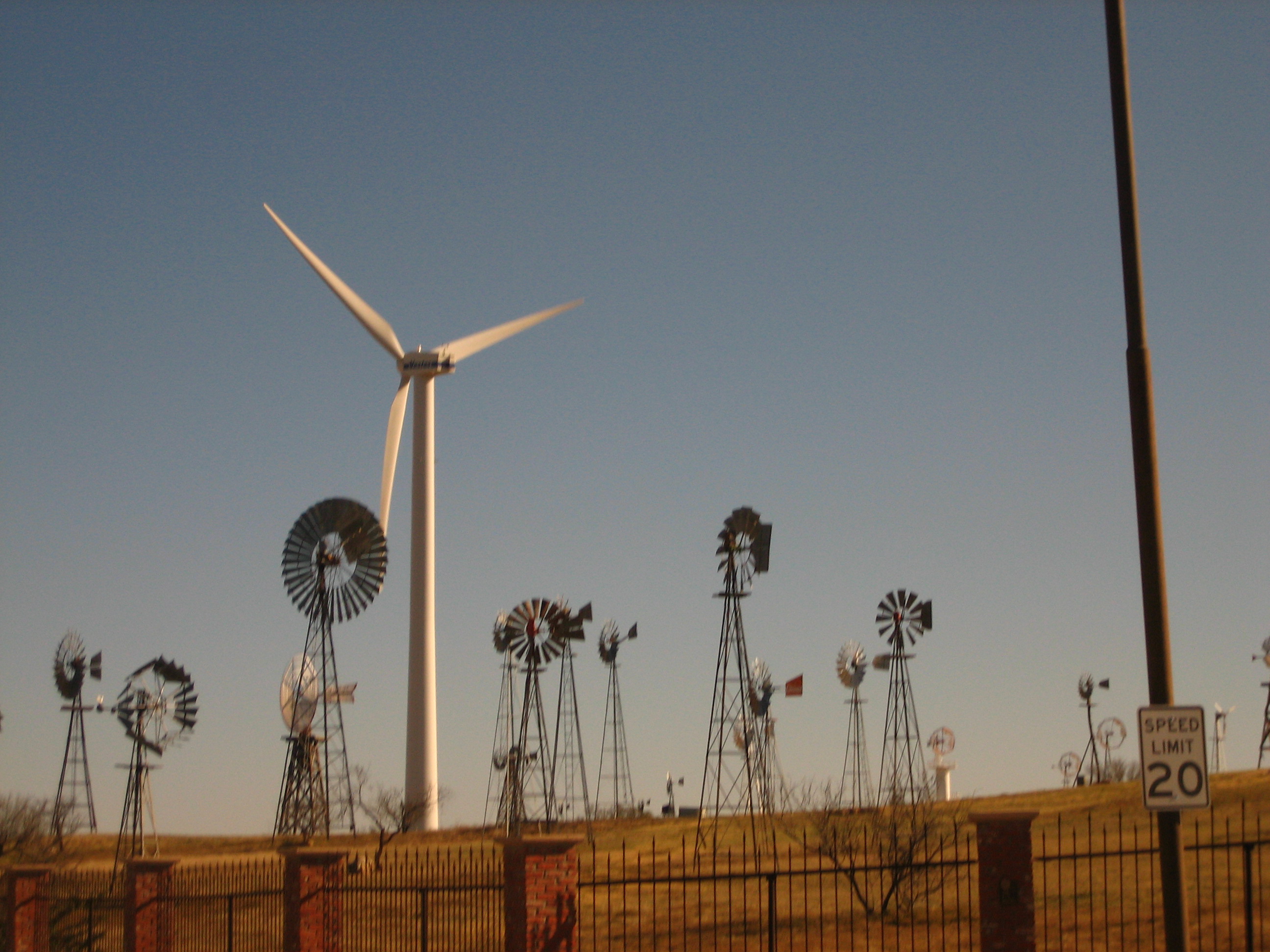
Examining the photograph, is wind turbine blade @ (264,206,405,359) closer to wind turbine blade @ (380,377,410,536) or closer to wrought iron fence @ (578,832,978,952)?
wind turbine blade @ (380,377,410,536)

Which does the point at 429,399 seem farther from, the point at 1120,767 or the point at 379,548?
the point at 1120,767

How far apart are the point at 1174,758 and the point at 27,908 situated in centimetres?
2183

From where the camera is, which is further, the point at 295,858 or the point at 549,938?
the point at 295,858

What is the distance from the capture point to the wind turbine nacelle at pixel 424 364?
6412cm

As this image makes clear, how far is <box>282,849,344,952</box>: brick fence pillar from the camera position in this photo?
905 inches

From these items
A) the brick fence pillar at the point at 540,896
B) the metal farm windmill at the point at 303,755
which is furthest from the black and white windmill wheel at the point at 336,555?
the brick fence pillar at the point at 540,896

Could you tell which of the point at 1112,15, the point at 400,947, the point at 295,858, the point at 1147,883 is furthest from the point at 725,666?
the point at 1112,15

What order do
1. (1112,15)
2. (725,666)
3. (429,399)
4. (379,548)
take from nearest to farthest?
(1112,15)
(725,666)
(379,548)
(429,399)

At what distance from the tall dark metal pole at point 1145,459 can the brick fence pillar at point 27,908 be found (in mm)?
21222

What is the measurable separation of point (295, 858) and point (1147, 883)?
17961 mm

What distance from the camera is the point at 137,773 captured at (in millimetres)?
59031

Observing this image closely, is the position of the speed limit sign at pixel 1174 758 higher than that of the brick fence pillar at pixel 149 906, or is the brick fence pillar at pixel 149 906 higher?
the speed limit sign at pixel 1174 758

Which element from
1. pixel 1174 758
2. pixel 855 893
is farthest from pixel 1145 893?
pixel 1174 758

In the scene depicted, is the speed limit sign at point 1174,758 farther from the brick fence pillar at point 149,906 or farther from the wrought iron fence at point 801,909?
the brick fence pillar at point 149,906
